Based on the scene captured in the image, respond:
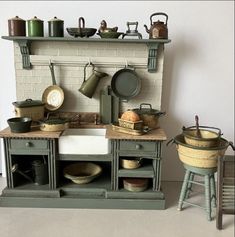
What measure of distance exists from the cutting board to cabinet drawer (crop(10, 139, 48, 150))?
508mm

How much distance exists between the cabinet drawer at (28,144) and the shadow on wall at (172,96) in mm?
954

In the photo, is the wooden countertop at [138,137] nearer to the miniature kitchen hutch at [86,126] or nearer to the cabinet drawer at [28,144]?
the miniature kitchen hutch at [86,126]

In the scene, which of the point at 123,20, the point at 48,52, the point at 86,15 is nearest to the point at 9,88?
the point at 48,52

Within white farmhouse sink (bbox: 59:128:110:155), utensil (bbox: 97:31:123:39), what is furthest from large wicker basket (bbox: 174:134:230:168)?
utensil (bbox: 97:31:123:39)

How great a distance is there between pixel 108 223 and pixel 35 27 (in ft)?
4.55

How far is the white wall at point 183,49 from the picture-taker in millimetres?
2092

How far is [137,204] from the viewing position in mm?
1904

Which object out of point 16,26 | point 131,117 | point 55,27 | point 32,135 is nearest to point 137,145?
point 131,117

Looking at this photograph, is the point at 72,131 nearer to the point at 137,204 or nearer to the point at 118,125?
the point at 118,125

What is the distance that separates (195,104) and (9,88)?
146 centimetres

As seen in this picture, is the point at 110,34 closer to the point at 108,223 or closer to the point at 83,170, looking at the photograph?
the point at 83,170

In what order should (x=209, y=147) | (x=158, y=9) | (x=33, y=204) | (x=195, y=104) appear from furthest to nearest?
(x=195, y=104), (x=158, y=9), (x=33, y=204), (x=209, y=147)

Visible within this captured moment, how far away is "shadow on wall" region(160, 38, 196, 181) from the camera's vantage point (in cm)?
217

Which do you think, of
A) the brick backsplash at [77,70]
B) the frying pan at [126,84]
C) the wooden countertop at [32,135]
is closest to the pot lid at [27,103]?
the brick backsplash at [77,70]
